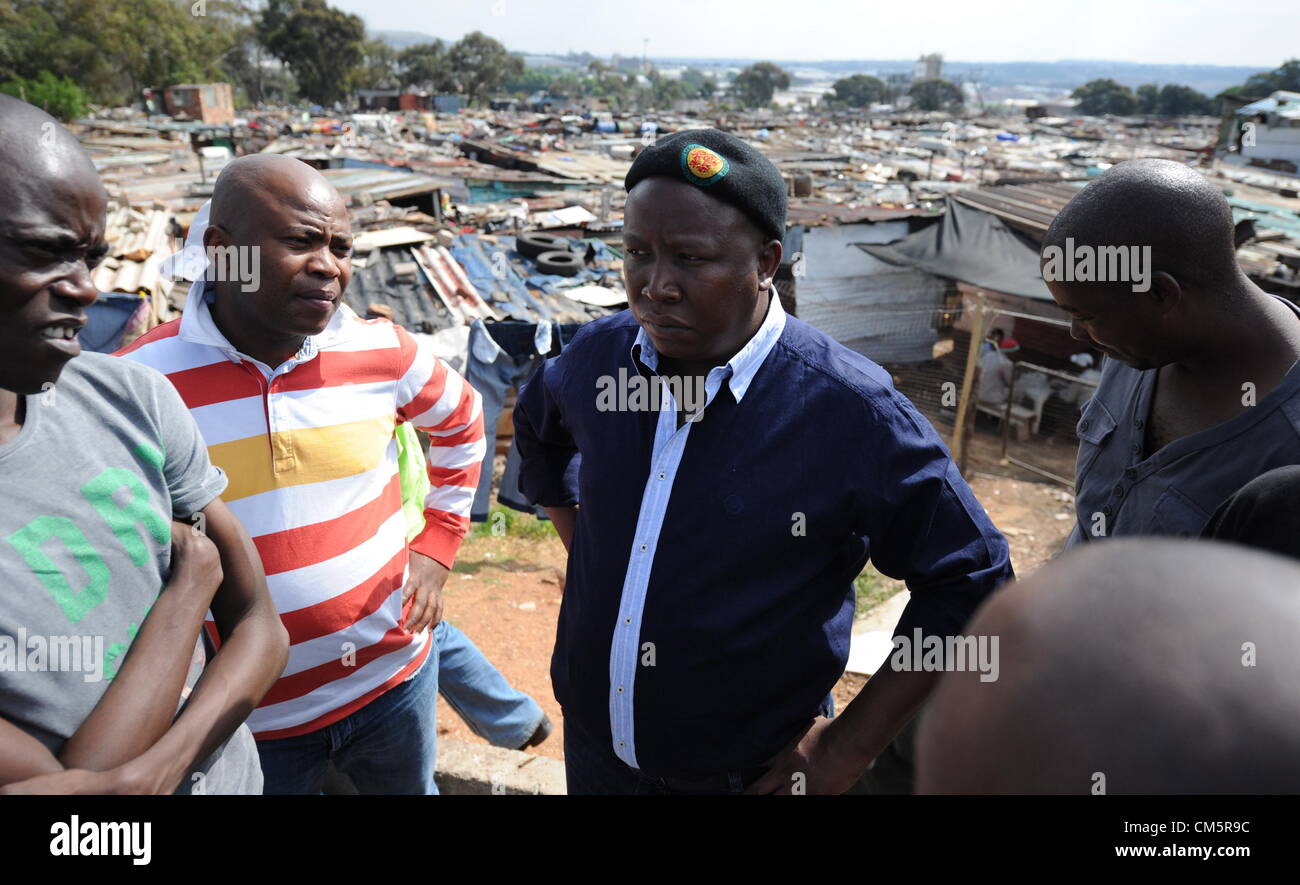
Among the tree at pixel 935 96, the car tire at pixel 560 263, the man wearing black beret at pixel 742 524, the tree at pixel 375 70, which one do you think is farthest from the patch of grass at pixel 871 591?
the tree at pixel 935 96

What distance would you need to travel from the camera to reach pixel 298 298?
2379mm

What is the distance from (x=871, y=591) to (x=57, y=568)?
21.1 ft

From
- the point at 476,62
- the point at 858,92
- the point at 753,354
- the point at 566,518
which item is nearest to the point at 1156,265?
the point at 753,354

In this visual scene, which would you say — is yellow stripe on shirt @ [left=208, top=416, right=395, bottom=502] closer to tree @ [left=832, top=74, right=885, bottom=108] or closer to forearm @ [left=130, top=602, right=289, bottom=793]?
forearm @ [left=130, top=602, right=289, bottom=793]

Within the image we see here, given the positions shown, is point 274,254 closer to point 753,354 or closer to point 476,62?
point 753,354

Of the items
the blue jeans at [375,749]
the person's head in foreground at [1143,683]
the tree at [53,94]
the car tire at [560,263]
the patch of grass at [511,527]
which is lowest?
the patch of grass at [511,527]

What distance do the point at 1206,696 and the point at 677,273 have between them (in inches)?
56.0

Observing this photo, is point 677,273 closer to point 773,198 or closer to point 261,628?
point 773,198

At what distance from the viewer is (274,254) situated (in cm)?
235

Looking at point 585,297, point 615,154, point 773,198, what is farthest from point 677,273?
point 615,154

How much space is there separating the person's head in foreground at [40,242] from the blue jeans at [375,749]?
138cm

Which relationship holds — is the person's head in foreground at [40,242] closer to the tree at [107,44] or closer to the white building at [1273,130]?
the white building at [1273,130]

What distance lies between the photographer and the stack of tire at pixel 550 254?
11.4 meters

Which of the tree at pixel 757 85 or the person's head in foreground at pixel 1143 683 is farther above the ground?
the tree at pixel 757 85
